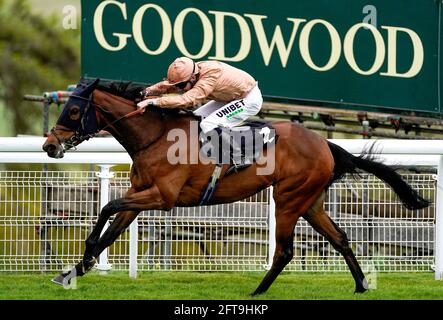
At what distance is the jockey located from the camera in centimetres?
818

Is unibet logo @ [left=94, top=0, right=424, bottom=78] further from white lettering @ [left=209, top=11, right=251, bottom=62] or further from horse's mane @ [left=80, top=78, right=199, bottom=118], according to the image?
horse's mane @ [left=80, top=78, right=199, bottom=118]

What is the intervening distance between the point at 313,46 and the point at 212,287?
3.87 m

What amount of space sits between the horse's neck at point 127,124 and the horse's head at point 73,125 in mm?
80

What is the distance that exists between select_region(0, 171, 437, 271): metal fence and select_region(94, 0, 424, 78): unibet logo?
2.27m

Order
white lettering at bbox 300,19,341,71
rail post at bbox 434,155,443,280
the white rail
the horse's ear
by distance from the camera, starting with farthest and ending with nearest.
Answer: white lettering at bbox 300,19,341,71
rail post at bbox 434,155,443,280
the white rail
the horse's ear

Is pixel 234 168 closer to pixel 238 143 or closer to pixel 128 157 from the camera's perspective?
pixel 238 143

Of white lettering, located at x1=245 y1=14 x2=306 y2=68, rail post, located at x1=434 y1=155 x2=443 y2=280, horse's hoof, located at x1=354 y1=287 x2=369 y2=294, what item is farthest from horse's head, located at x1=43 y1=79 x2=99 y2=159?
white lettering, located at x1=245 y1=14 x2=306 y2=68

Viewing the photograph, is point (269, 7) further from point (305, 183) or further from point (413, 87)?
point (305, 183)

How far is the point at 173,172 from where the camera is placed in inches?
323

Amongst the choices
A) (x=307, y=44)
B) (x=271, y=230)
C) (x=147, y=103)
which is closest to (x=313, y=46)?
(x=307, y=44)

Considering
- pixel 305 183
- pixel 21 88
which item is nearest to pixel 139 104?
pixel 305 183

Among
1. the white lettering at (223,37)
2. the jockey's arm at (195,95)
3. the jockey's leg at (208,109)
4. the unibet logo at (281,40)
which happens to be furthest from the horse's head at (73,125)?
the white lettering at (223,37)
